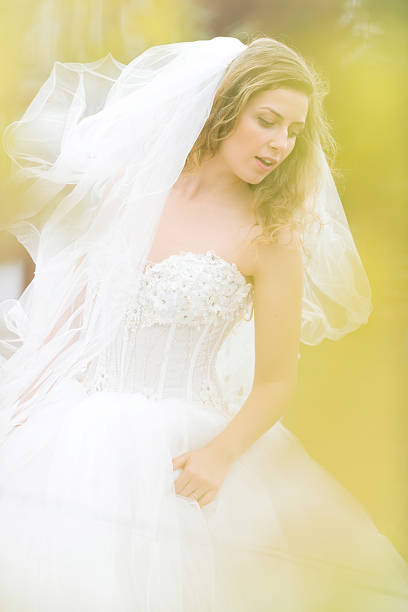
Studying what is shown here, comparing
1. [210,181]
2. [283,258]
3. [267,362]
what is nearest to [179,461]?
[267,362]

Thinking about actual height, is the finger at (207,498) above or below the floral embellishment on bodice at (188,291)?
below

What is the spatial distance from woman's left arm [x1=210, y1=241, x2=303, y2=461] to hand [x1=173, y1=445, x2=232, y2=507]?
1 centimetres

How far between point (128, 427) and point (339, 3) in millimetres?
664

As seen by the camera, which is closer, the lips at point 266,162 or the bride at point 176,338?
the bride at point 176,338

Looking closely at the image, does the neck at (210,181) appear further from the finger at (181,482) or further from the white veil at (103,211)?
the finger at (181,482)

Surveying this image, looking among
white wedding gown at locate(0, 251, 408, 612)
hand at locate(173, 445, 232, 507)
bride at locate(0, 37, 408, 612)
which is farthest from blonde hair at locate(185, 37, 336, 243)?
hand at locate(173, 445, 232, 507)

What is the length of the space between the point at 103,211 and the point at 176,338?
220 millimetres

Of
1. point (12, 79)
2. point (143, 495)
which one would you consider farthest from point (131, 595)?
point (12, 79)

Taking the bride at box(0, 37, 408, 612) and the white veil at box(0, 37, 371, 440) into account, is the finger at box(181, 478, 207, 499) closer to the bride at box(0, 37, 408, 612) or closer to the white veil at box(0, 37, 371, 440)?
the bride at box(0, 37, 408, 612)

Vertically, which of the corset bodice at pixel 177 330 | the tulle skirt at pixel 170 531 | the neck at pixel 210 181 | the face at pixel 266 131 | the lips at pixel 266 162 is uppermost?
the face at pixel 266 131

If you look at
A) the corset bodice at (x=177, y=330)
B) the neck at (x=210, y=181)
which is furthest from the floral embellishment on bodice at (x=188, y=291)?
the neck at (x=210, y=181)

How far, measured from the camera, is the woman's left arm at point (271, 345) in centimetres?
93

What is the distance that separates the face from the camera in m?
0.92

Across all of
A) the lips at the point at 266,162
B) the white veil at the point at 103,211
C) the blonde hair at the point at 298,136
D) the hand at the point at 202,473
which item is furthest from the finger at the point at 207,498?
the lips at the point at 266,162
